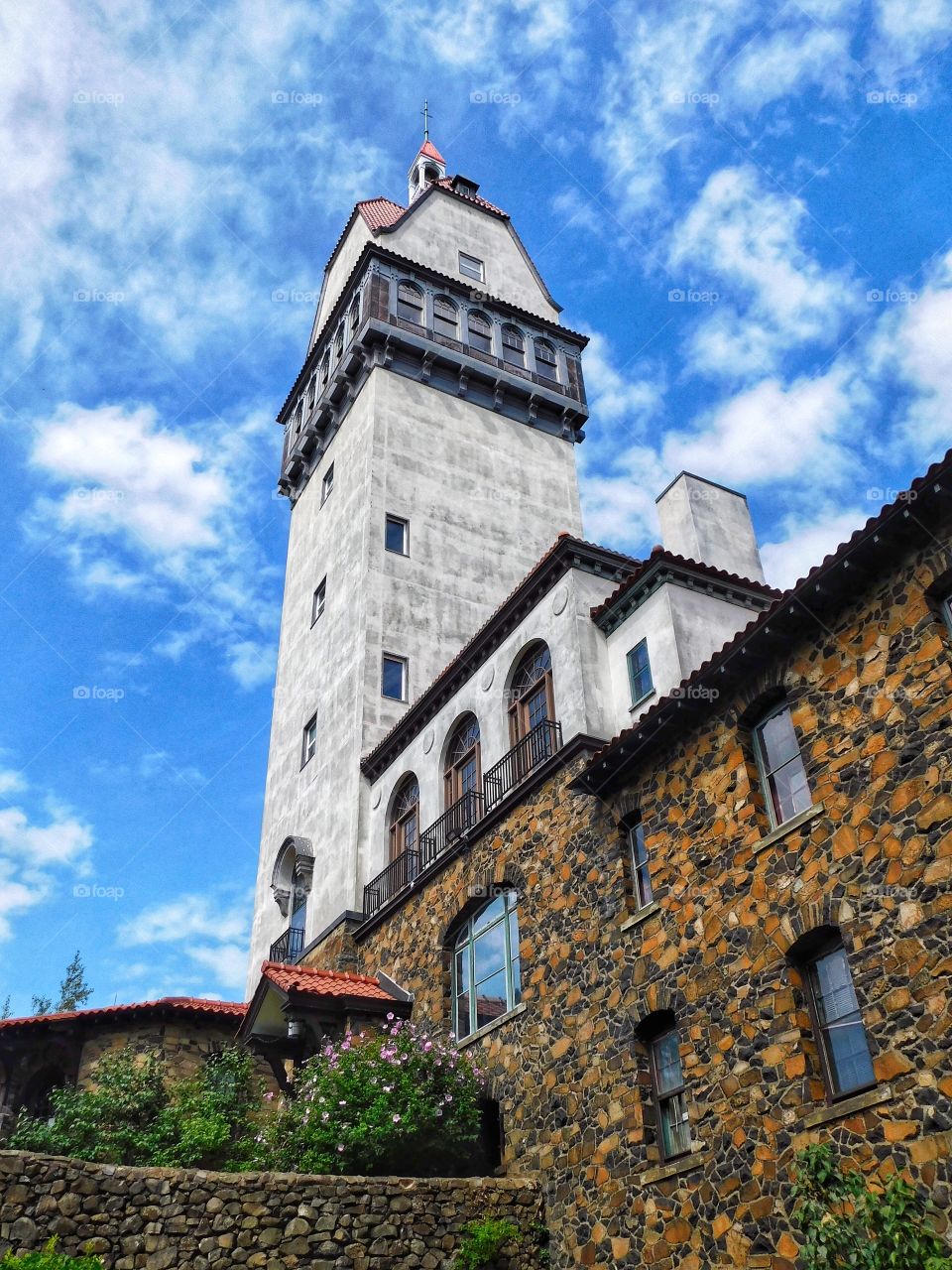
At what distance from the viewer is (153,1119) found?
21.6 meters

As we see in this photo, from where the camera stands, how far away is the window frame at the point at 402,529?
Result: 1312 inches

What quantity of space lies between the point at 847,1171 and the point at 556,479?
2863 centimetres

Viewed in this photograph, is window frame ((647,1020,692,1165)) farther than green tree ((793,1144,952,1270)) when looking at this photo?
Yes

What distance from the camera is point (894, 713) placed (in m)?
13.7

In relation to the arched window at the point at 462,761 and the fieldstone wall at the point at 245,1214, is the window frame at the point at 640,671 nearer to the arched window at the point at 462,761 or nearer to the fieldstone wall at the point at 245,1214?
the arched window at the point at 462,761

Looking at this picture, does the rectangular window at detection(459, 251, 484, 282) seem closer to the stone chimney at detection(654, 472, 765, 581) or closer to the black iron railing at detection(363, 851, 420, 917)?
the stone chimney at detection(654, 472, 765, 581)

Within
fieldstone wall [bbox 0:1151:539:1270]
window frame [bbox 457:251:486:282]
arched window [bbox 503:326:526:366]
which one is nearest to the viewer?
fieldstone wall [bbox 0:1151:539:1270]

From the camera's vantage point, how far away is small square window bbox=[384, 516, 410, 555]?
33438 millimetres

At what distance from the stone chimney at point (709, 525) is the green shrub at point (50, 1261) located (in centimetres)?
1484

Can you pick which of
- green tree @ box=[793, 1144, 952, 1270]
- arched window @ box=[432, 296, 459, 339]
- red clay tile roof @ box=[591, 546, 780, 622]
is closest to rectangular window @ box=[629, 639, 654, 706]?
red clay tile roof @ box=[591, 546, 780, 622]

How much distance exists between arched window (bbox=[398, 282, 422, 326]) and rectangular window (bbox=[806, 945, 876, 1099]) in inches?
1150

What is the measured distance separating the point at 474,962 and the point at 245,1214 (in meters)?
6.56

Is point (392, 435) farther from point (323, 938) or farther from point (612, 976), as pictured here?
point (612, 976)

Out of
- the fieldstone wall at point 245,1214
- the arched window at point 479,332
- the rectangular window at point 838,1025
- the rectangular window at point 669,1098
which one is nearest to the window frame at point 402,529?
the arched window at point 479,332
